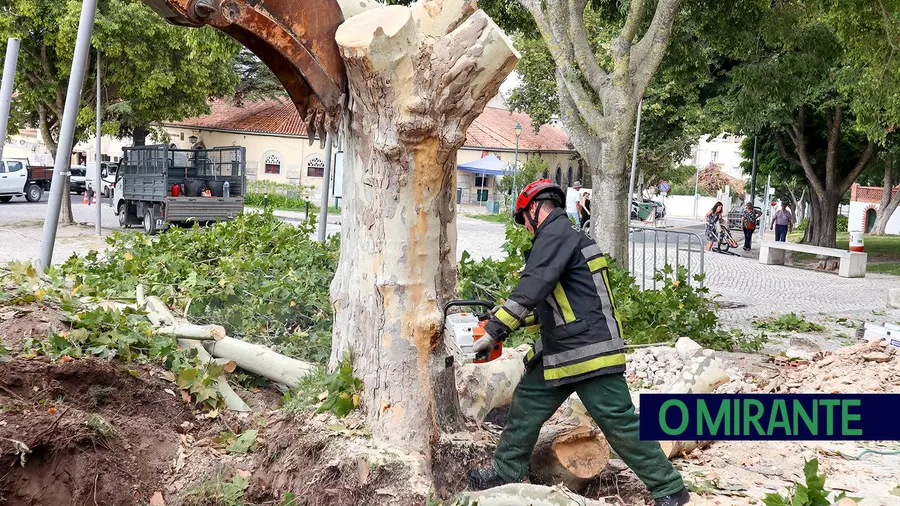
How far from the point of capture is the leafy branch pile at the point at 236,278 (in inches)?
254

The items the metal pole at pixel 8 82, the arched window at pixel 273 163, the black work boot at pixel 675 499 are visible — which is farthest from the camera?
the arched window at pixel 273 163

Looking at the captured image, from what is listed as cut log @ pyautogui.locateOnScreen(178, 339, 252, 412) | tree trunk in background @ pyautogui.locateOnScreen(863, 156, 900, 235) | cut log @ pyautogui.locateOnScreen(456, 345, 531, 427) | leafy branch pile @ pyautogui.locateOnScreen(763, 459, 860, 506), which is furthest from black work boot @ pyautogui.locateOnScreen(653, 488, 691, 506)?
tree trunk in background @ pyautogui.locateOnScreen(863, 156, 900, 235)

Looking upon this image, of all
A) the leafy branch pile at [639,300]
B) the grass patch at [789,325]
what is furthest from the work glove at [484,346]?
the grass patch at [789,325]

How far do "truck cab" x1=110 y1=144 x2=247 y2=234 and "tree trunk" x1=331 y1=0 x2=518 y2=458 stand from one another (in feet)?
53.8

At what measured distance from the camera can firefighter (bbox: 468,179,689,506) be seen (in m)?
4.27

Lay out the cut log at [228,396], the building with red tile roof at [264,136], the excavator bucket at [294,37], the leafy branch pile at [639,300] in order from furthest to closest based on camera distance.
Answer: the building with red tile roof at [264,136] < the leafy branch pile at [639,300] < the cut log at [228,396] < the excavator bucket at [294,37]

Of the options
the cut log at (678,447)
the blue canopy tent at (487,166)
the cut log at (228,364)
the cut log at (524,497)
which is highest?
the blue canopy tent at (487,166)

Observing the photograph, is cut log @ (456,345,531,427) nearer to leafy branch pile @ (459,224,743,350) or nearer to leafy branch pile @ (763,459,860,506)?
leafy branch pile @ (763,459,860,506)

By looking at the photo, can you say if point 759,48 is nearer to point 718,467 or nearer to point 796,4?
point 796,4

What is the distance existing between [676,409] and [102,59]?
21866 mm

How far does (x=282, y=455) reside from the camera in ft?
14.5

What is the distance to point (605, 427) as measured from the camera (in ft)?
14.3

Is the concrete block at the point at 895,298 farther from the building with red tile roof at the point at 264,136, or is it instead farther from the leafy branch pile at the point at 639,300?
the building with red tile roof at the point at 264,136

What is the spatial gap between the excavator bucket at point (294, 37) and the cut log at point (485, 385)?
5.43 feet
